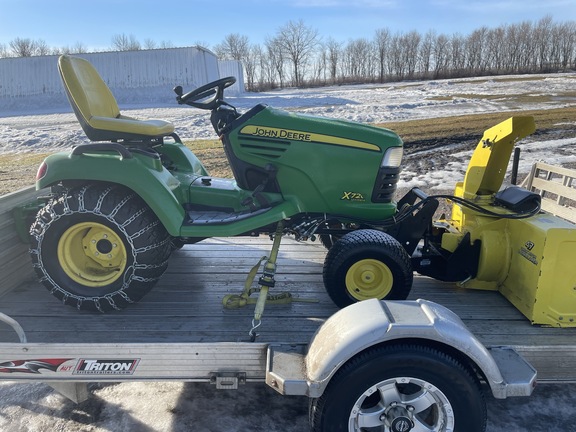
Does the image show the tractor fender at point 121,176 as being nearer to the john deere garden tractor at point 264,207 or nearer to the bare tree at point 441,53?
the john deere garden tractor at point 264,207

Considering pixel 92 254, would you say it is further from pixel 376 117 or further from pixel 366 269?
pixel 376 117

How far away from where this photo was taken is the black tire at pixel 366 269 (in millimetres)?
2748

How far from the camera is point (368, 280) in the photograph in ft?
9.30

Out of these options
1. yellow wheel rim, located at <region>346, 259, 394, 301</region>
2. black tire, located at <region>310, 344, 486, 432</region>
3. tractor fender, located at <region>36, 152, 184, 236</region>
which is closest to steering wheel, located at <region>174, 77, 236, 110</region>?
tractor fender, located at <region>36, 152, 184, 236</region>

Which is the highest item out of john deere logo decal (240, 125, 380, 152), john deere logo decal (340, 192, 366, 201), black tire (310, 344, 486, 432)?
john deere logo decal (240, 125, 380, 152)

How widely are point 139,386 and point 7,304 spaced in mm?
966

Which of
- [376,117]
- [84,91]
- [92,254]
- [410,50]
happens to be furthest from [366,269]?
[410,50]

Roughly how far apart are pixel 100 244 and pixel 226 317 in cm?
91

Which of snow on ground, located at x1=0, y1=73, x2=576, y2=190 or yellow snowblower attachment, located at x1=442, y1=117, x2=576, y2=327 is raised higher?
yellow snowblower attachment, located at x1=442, y1=117, x2=576, y2=327

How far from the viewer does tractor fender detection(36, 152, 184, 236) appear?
274cm

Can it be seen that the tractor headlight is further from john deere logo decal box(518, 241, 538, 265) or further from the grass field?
the grass field

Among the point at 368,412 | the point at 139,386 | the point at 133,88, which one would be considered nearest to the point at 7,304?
the point at 139,386

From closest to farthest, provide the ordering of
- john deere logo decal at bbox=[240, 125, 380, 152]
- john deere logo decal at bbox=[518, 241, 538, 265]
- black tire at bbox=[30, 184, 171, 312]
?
john deere logo decal at bbox=[518, 241, 538, 265], black tire at bbox=[30, 184, 171, 312], john deere logo decal at bbox=[240, 125, 380, 152]

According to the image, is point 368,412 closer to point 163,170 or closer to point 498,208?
point 498,208
